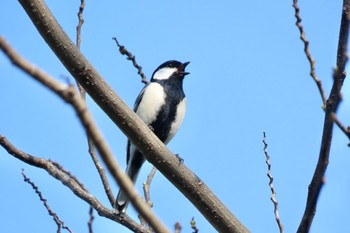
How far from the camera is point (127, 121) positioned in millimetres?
3129

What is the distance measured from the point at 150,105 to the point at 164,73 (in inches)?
46.7

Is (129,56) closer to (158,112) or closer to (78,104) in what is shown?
(158,112)

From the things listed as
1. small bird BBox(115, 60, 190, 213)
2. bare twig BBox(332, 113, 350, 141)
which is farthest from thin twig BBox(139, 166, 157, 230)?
bare twig BBox(332, 113, 350, 141)

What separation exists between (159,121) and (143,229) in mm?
2440

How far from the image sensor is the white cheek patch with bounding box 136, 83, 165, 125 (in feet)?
19.1

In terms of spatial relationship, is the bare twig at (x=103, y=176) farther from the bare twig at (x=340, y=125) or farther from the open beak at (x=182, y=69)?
the open beak at (x=182, y=69)

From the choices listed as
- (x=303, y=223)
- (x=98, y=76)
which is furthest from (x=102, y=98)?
(x=303, y=223)

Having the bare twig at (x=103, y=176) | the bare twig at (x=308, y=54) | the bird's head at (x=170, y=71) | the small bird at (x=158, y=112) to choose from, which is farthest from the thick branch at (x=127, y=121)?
the bird's head at (x=170, y=71)

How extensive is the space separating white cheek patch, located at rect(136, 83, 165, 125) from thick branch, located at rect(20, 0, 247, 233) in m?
2.57

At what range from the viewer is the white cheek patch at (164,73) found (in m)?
6.74

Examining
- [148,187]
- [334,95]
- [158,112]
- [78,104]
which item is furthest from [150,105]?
[78,104]

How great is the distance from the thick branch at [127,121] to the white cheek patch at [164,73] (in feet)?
11.5

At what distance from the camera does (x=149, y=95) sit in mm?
5887

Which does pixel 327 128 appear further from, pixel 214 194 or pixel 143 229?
pixel 143 229
